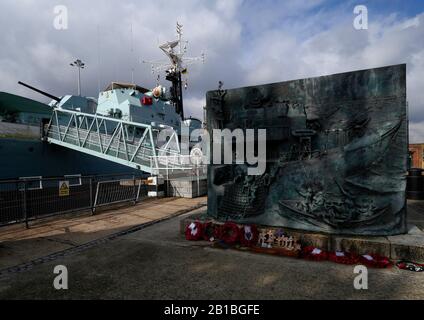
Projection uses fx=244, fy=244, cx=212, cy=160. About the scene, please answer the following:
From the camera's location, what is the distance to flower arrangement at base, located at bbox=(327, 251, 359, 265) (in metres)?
4.52

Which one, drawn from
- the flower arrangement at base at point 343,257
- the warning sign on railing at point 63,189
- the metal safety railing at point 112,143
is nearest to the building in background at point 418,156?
the metal safety railing at point 112,143

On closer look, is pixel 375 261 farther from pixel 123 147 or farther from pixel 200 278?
pixel 123 147

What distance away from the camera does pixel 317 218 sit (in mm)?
5410

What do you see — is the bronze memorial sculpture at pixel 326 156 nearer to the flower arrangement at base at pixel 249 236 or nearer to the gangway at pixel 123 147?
the flower arrangement at base at pixel 249 236

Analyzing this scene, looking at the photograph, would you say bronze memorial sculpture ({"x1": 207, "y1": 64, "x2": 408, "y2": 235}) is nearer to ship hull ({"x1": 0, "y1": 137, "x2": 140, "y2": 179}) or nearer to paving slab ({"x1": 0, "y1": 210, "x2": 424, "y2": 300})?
paving slab ({"x1": 0, "y1": 210, "x2": 424, "y2": 300})

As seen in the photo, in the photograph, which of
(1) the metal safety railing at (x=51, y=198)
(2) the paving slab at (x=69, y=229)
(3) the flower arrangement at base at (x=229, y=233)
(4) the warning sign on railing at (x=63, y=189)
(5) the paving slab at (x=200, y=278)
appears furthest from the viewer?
(4) the warning sign on railing at (x=63, y=189)

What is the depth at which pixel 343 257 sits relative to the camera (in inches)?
182

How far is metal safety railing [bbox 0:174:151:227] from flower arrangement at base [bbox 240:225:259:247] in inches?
225

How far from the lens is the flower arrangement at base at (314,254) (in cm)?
474

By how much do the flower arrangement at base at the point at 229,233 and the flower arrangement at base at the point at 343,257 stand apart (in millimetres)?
1959

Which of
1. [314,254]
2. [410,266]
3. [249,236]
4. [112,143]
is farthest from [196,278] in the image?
[112,143]

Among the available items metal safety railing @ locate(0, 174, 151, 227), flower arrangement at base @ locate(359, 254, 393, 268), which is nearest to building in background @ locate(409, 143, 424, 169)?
flower arrangement at base @ locate(359, 254, 393, 268)
